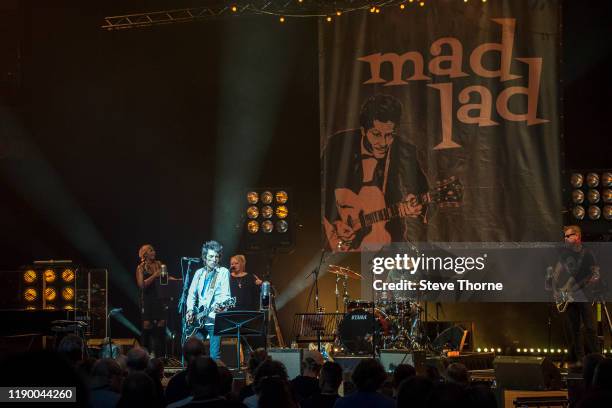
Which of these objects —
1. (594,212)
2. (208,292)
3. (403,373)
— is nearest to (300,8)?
(208,292)

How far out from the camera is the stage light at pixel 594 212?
12.7 m

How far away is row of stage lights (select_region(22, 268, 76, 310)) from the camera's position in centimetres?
1354

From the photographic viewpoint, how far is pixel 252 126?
1525cm

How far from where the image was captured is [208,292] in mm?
12602

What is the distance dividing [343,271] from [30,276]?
16.7 feet

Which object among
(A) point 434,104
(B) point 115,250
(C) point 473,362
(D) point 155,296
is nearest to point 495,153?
(A) point 434,104

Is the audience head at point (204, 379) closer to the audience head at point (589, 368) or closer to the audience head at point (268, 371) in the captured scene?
the audience head at point (268, 371)

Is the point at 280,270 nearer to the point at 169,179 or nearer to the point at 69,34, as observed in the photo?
the point at 169,179

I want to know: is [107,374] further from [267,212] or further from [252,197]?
[252,197]

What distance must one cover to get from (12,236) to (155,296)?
3.67 meters

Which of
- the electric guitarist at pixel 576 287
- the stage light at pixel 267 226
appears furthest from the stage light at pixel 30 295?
the electric guitarist at pixel 576 287

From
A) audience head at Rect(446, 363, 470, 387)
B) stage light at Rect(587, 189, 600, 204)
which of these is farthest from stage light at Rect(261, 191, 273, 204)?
audience head at Rect(446, 363, 470, 387)

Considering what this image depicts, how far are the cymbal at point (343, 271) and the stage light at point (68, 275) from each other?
13.8ft

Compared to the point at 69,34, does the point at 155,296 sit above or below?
below
